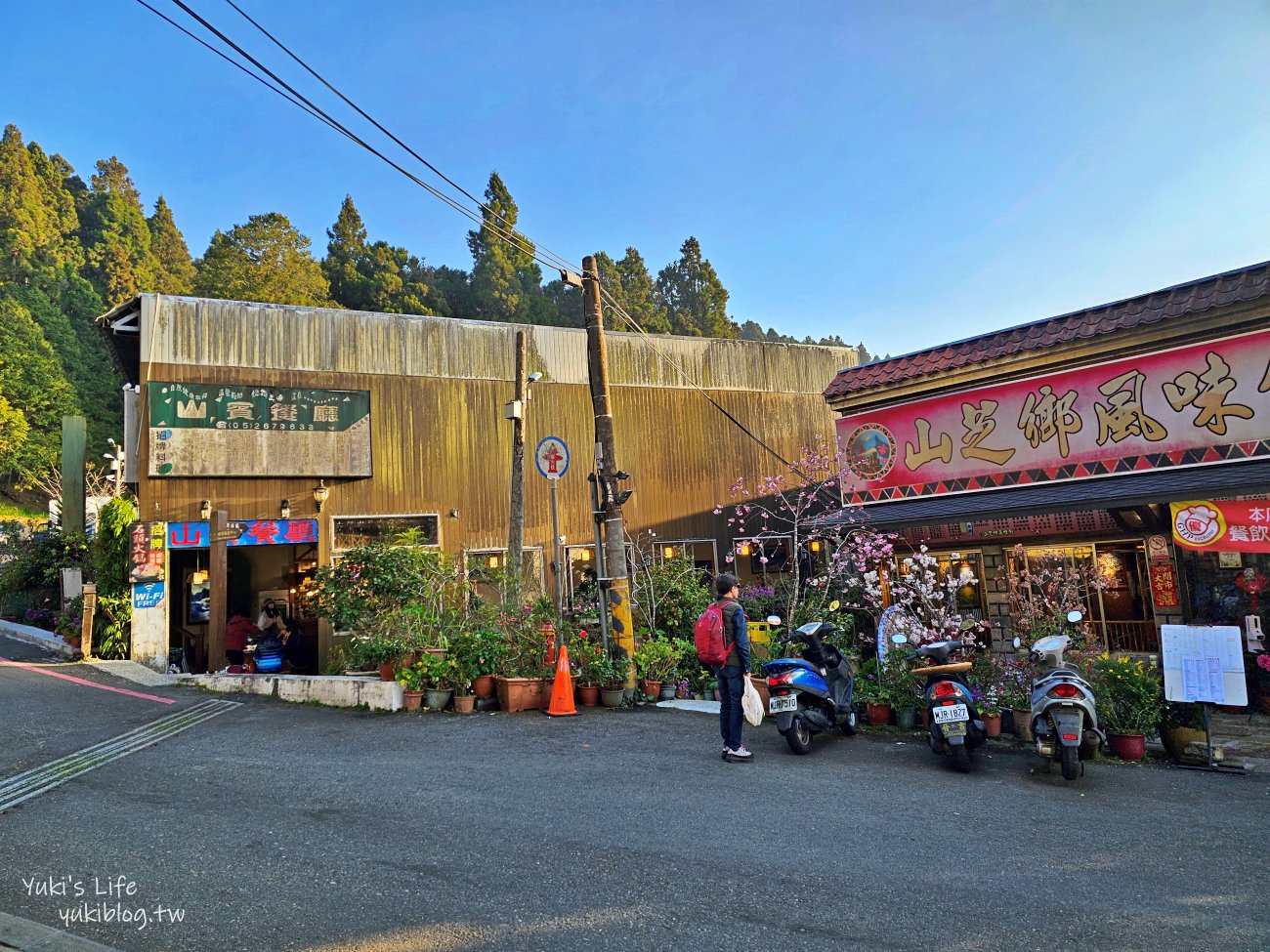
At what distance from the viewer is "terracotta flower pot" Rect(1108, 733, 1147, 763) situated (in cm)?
678

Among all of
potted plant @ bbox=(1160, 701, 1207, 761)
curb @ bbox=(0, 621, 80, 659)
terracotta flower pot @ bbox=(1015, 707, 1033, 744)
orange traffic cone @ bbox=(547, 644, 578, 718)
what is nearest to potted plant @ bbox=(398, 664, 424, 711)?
orange traffic cone @ bbox=(547, 644, 578, 718)

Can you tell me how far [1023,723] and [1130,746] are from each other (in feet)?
2.90

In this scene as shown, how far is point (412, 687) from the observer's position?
980cm

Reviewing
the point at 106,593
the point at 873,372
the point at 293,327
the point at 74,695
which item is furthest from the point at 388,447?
the point at 873,372

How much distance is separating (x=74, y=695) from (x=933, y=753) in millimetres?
11492

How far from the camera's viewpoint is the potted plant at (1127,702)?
6.81m

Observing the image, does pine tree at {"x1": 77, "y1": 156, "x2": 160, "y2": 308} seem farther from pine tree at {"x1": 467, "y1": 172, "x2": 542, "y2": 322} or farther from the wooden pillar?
the wooden pillar

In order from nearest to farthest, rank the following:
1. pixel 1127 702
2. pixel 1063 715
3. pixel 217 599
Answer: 1. pixel 1063 715
2. pixel 1127 702
3. pixel 217 599

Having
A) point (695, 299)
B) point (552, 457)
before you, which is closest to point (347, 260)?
point (695, 299)

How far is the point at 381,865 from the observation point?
4.44 m

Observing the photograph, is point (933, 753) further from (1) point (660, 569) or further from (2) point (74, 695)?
(2) point (74, 695)

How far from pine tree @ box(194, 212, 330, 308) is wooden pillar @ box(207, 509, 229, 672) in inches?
1144

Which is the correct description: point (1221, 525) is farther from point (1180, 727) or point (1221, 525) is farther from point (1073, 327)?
point (1180, 727)

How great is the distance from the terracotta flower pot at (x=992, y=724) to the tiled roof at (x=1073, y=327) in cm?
547
